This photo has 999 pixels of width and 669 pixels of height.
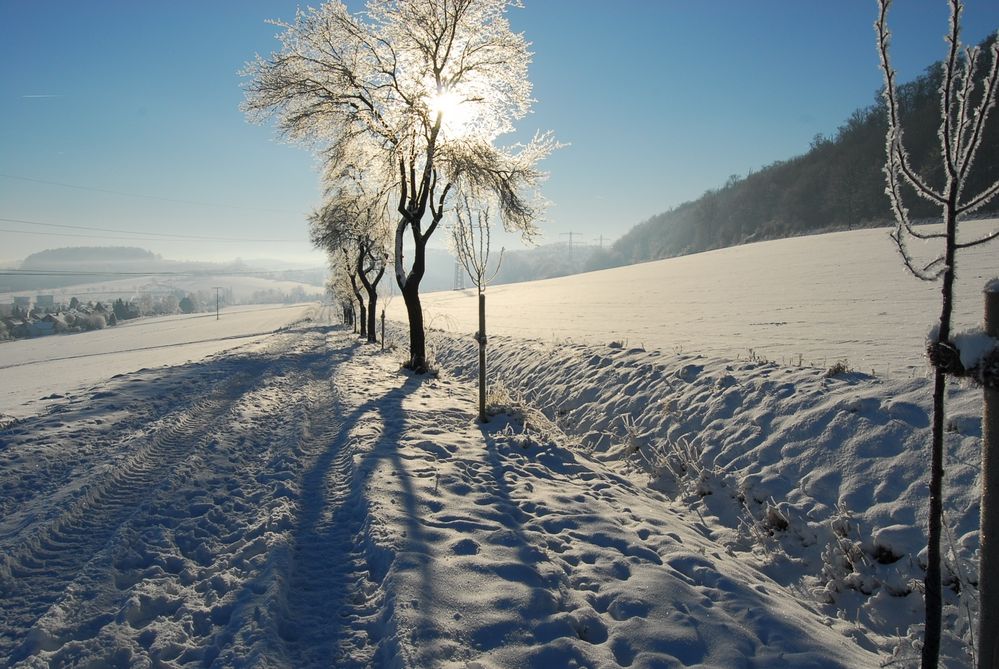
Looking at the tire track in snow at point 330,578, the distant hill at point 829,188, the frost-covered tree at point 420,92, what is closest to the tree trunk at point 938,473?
the tire track in snow at point 330,578

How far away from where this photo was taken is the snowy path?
9.98 feet

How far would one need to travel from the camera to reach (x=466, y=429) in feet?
26.7

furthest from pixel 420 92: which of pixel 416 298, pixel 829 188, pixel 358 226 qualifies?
pixel 829 188

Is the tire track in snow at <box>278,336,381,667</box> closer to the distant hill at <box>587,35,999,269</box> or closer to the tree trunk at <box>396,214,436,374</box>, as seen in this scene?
the tree trunk at <box>396,214,436,374</box>

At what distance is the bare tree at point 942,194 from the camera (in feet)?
7.54

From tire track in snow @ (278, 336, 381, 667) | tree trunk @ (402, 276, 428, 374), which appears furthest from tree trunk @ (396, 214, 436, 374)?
tire track in snow @ (278, 336, 381, 667)

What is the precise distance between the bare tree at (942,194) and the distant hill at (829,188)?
4905cm

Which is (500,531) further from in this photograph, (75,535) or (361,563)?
(75,535)

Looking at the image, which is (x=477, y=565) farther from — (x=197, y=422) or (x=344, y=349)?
(x=344, y=349)

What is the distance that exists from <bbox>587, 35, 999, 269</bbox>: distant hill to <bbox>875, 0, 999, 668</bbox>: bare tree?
161 feet

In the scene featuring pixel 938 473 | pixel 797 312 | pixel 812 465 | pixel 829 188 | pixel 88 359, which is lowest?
pixel 88 359

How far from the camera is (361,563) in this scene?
3957mm

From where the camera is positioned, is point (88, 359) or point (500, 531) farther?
point (88, 359)

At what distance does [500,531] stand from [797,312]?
13825mm
